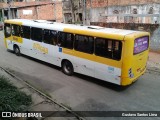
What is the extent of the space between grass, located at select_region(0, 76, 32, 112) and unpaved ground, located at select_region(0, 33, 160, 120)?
57.2 inches

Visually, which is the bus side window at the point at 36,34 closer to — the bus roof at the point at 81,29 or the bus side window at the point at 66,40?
the bus roof at the point at 81,29

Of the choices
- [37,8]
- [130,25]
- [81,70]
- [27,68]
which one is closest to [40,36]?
[27,68]

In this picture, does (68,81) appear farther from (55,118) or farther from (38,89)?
(55,118)

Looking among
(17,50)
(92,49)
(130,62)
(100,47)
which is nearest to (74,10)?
(17,50)

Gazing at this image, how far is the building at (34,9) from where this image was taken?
36.5m

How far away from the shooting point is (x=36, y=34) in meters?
13.2

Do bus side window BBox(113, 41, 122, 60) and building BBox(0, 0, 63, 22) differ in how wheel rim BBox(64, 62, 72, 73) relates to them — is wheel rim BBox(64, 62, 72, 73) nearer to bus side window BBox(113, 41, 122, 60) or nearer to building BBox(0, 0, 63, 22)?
bus side window BBox(113, 41, 122, 60)

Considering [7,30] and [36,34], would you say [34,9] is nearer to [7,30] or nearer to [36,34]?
[7,30]

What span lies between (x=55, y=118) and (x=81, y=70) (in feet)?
12.2

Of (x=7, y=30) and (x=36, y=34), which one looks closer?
(x=36, y=34)

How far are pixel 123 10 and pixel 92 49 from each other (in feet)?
52.6

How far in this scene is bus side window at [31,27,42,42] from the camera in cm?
1293

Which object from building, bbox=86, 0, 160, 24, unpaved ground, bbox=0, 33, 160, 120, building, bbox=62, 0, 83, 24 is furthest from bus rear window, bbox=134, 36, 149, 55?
building, bbox=62, 0, 83, 24

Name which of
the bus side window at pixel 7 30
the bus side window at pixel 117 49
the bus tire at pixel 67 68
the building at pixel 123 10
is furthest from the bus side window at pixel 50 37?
the building at pixel 123 10
